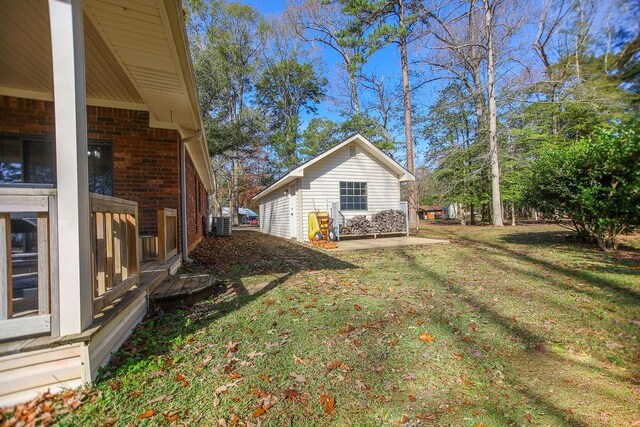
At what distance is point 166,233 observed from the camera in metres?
4.56

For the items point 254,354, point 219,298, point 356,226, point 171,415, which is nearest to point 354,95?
point 356,226

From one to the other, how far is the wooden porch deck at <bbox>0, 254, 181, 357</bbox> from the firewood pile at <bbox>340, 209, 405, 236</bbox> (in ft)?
28.3

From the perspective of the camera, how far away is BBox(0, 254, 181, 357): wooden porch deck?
1786 millimetres

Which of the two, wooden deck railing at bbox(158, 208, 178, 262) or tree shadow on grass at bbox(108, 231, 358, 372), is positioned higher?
wooden deck railing at bbox(158, 208, 178, 262)

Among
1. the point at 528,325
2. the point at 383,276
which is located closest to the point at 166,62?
the point at 383,276

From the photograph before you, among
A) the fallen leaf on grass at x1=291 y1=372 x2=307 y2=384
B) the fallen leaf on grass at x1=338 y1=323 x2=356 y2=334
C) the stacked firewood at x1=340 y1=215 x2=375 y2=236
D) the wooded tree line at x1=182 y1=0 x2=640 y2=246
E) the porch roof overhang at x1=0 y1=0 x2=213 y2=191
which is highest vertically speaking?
the wooded tree line at x1=182 y1=0 x2=640 y2=246

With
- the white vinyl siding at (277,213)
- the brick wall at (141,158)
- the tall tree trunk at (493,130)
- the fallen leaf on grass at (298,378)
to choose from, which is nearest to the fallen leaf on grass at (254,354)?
the fallen leaf on grass at (298,378)

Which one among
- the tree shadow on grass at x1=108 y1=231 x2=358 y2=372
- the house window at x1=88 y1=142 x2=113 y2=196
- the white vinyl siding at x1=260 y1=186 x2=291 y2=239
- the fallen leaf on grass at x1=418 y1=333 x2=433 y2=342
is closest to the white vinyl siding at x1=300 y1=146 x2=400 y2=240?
the white vinyl siding at x1=260 y1=186 x2=291 y2=239

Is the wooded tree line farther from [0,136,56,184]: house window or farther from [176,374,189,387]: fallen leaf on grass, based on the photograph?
[0,136,56,184]: house window

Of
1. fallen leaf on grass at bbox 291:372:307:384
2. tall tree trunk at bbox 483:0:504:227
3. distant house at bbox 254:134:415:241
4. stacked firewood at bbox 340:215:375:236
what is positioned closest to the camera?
fallen leaf on grass at bbox 291:372:307:384

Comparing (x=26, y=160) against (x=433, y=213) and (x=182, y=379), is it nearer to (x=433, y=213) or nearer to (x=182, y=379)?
(x=182, y=379)

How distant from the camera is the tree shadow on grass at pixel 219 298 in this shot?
262 cm

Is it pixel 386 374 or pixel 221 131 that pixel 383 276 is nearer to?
pixel 386 374

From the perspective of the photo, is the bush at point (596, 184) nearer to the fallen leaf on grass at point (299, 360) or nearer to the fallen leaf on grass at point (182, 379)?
the fallen leaf on grass at point (299, 360)
